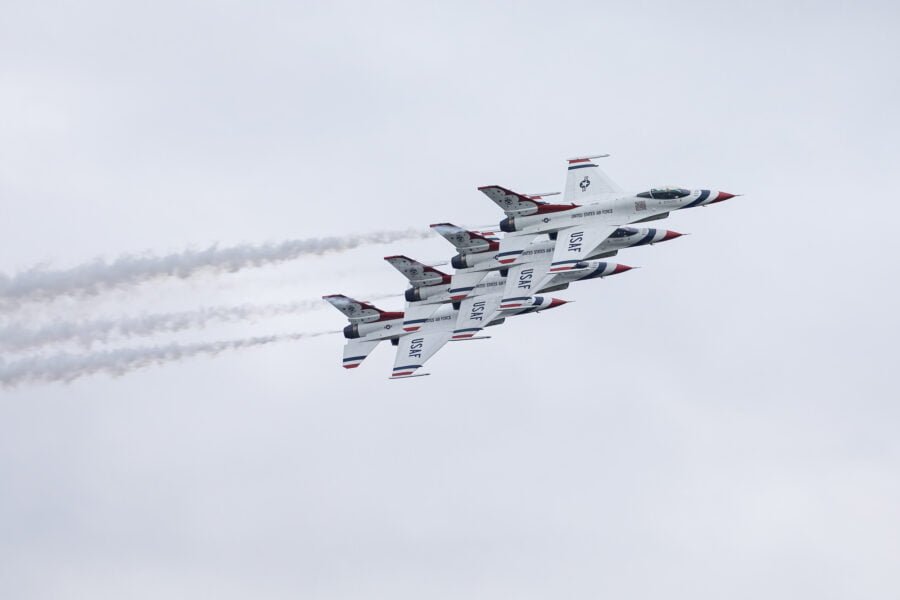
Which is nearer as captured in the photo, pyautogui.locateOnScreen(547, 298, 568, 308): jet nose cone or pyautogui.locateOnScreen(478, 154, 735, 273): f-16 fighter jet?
pyautogui.locateOnScreen(478, 154, 735, 273): f-16 fighter jet

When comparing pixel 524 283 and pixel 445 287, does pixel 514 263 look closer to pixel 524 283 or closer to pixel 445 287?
pixel 524 283

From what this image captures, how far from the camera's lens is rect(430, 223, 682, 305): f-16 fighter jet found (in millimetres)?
103812

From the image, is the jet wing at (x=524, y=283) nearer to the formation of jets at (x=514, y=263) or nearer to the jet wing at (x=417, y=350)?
the formation of jets at (x=514, y=263)

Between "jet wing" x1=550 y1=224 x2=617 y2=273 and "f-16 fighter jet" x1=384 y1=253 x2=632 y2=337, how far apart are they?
3425 millimetres

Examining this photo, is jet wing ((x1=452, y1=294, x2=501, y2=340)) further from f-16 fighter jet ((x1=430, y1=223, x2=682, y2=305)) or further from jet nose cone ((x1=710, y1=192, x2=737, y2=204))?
jet nose cone ((x1=710, y1=192, x2=737, y2=204))

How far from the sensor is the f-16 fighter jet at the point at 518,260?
104 m

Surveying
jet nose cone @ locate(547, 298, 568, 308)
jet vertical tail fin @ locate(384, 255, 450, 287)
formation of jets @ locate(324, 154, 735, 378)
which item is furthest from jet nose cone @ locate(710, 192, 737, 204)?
jet vertical tail fin @ locate(384, 255, 450, 287)

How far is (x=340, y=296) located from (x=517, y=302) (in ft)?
31.9

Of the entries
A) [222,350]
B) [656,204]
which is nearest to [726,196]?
[656,204]

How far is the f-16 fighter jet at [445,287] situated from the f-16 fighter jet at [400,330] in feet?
Answer: 1.29

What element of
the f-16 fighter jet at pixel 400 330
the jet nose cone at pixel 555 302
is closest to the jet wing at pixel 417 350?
the f-16 fighter jet at pixel 400 330

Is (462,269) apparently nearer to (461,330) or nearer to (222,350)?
(461,330)

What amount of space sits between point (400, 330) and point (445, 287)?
3.01 m

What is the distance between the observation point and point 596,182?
350 ft
